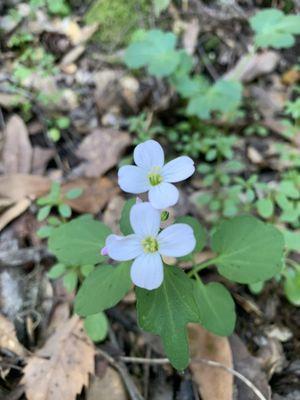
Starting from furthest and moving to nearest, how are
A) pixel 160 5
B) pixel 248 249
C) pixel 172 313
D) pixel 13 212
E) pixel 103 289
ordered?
pixel 160 5, pixel 13 212, pixel 248 249, pixel 103 289, pixel 172 313

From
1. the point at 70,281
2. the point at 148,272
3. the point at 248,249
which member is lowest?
the point at 70,281

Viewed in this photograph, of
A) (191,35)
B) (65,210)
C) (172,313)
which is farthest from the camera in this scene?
(191,35)

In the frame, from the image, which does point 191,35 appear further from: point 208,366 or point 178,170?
point 208,366

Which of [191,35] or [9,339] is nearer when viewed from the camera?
[9,339]

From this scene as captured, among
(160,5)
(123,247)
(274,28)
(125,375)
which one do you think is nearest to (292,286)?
(125,375)

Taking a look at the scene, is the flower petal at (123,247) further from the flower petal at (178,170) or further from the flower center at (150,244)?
the flower petal at (178,170)

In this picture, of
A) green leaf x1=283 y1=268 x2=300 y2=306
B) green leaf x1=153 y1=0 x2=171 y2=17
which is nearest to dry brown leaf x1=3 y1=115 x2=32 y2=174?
green leaf x1=153 y1=0 x2=171 y2=17
